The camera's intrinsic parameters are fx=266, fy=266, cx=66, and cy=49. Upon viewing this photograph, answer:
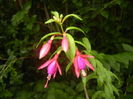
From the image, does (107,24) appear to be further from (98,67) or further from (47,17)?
(98,67)

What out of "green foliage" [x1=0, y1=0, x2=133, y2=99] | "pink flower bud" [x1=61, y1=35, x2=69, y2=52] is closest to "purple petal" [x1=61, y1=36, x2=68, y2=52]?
"pink flower bud" [x1=61, y1=35, x2=69, y2=52]

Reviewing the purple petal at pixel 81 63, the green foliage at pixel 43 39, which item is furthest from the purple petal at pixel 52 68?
the green foliage at pixel 43 39

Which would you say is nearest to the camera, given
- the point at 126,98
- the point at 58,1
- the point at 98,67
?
the point at 126,98

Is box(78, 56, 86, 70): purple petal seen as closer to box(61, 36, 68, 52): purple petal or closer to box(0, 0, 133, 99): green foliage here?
box(61, 36, 68, 52): purple petal

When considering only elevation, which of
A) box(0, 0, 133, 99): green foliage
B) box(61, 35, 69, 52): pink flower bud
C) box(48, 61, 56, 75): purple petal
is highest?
box(61, 35, 69, 52): pink flower bud

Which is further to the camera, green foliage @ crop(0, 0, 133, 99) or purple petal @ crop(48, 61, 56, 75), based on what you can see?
green foliage @ crop(0, 0, 133, 99)

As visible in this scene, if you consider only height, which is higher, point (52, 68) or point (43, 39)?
point (52, 68)

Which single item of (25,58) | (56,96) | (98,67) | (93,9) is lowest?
(56,96)

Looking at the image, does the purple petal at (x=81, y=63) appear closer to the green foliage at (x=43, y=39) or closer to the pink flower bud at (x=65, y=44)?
the pink flower bud at (x=65, y=44)

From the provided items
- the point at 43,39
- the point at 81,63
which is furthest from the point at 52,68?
the point at 43,39

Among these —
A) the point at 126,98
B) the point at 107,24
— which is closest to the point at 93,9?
the point at 107,24

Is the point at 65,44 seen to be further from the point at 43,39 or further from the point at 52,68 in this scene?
the point at 43,39
